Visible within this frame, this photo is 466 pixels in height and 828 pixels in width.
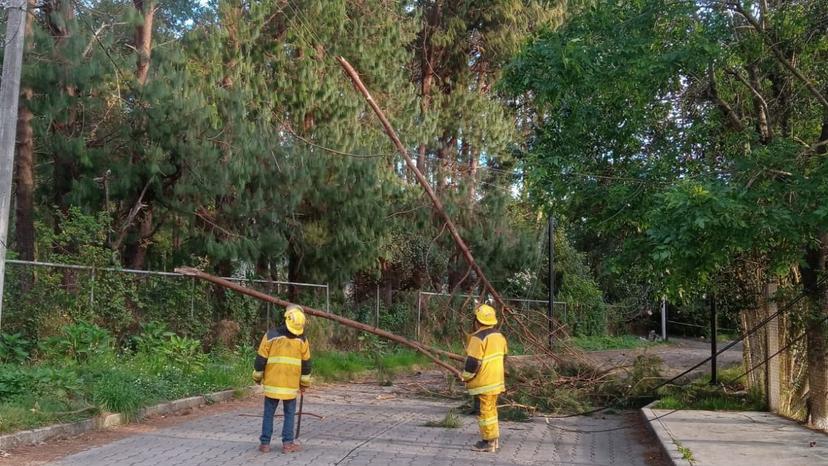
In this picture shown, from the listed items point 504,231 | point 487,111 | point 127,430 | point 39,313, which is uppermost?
point 487,111

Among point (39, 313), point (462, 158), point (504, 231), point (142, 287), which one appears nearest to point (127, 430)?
point (39, 313)

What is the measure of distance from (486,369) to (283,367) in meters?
2.35

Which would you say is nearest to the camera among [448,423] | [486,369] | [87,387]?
[486,369]

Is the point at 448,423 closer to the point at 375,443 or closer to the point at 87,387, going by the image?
the point at 375,443

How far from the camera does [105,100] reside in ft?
47.2

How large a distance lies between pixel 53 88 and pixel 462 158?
16836 mm

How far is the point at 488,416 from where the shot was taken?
9.12 metres

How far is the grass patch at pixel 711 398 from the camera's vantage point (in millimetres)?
13133

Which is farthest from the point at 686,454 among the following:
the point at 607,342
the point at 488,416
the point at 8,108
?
the point at 607,342

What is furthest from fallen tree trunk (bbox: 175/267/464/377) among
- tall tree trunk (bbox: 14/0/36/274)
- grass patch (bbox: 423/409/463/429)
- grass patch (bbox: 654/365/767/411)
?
tall tree trunk (bbox: 14/0/36/274)

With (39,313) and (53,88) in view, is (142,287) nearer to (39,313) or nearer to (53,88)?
(39,313)

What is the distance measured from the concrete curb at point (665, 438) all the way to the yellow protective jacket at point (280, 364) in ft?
13.6

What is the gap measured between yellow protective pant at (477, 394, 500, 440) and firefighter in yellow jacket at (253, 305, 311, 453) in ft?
6.91

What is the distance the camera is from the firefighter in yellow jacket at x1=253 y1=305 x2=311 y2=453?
27.6 ft
